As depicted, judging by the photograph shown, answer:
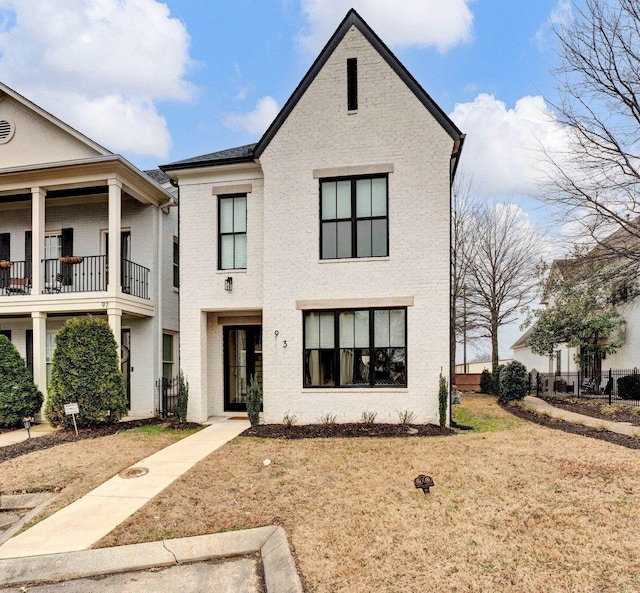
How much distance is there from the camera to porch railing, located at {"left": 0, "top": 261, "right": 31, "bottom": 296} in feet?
42.8

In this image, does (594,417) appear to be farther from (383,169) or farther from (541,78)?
(541,78)

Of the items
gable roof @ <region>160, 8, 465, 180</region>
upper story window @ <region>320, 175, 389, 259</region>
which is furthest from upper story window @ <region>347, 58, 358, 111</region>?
upper story window @ <region>320, 175, 389, 259</region>

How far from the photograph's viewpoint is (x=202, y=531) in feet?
16.8

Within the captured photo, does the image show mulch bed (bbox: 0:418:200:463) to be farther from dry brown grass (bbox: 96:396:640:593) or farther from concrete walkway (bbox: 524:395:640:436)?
concrete walkway (bbox: 524:395:640:436)

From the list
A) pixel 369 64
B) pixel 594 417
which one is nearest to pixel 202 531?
pixel 369 64

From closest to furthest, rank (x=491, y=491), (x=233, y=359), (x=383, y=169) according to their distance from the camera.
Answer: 1. (x=491, y=491)
2. (x=383, y=169)
3. (x=233, y=359)

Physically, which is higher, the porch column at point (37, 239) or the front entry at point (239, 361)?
the porch column at point (37, 239)

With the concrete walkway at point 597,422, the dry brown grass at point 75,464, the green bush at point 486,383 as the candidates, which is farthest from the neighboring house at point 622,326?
the dry brown grass at point 75,464

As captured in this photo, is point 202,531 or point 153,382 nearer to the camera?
point 202,531

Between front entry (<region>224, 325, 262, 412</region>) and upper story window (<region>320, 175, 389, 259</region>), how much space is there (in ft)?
10.6

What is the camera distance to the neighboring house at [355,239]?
399 inches

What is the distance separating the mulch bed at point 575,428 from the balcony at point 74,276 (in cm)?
1136

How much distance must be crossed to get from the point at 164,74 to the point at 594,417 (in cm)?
2238

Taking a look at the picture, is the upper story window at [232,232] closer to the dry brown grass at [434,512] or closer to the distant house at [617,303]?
the dry brown grass at [434,512]
